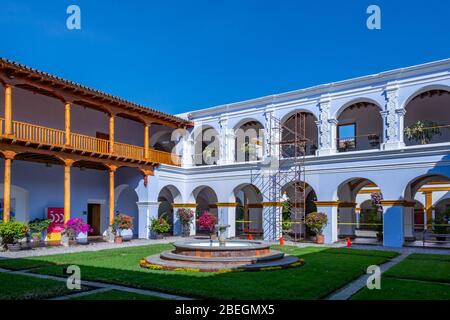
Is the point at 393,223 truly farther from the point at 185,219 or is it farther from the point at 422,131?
the point at 185,219

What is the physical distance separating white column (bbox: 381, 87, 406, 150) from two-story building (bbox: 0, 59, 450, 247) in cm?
4

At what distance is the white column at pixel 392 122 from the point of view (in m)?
18.9

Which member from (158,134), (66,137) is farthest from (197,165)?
(66,137)

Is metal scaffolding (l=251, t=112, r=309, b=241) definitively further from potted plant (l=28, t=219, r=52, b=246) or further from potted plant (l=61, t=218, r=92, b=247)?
potted plant (l=28, t=219, r=52, b=246)

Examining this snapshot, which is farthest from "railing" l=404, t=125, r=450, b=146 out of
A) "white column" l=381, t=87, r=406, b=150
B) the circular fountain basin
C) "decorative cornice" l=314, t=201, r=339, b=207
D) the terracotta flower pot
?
the circular fountain basin

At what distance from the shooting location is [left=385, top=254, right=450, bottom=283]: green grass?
10.3 metres

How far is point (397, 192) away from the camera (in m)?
18.6

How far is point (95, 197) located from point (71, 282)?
14.5m

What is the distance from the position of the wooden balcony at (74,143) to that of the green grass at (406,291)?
13.1 metres

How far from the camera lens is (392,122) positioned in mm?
19062

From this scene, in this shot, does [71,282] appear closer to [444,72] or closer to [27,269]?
[27,269]

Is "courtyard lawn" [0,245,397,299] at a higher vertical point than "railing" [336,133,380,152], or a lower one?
lower

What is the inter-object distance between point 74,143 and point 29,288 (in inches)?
427

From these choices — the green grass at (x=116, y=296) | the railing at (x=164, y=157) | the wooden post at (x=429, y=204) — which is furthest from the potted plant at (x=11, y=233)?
the wooden post at (x=429, y=204)
